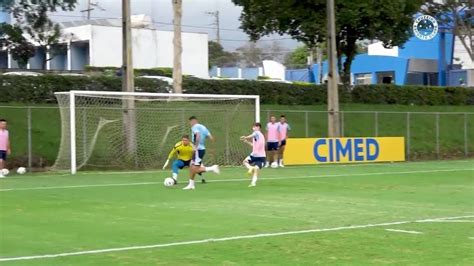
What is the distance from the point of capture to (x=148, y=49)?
74188 mm

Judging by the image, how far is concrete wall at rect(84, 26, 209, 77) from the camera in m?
72.5

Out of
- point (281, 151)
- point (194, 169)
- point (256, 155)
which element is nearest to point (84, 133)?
point (281, 151)

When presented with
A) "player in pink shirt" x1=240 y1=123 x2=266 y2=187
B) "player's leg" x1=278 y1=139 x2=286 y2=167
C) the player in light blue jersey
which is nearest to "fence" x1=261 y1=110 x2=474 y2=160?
"player's leg" x1=278 y1=139 x2=286 y2=167

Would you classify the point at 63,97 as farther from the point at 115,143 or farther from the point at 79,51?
the point at 79,51

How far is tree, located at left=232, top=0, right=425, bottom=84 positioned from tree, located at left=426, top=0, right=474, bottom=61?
7.24 m

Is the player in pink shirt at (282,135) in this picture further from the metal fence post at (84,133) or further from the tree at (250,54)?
the tree at (250,54)

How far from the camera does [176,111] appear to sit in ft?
98.7

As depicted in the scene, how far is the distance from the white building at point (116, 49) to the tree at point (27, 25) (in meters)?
18.3

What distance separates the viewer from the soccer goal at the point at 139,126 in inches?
1040

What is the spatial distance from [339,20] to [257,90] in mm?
5507

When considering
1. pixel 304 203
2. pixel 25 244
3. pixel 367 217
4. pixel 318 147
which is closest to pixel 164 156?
pixel 318 147

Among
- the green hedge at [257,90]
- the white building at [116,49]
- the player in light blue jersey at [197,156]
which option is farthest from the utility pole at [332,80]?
the white building at [116,49]

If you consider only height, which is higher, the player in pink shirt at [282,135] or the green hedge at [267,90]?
the green hedge at [267,90]

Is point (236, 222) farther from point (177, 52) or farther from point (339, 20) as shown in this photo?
point (339, 20)
